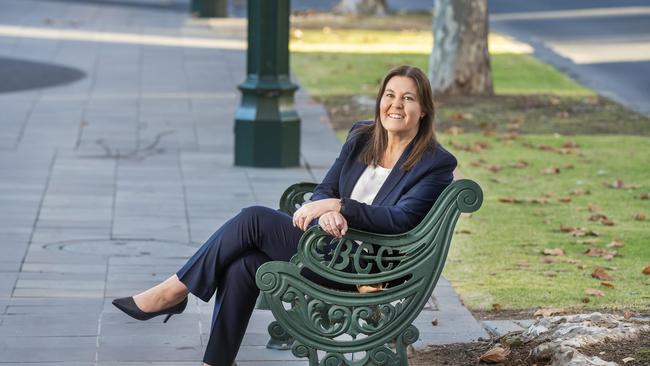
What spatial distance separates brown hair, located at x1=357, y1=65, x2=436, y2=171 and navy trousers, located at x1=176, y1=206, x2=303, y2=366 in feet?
1.71

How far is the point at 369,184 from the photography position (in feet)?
19.1

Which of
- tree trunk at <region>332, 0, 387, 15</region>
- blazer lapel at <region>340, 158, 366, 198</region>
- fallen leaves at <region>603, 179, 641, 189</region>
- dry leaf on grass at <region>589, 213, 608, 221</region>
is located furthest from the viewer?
tree trunk at <region>332, 0, 387, 15</region>

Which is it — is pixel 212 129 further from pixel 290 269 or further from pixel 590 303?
pixel 290 269

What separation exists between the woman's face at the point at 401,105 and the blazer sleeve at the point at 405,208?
0.22 meters

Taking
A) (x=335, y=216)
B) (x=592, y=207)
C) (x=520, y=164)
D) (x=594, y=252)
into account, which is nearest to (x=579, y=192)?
(x=592, y=207)

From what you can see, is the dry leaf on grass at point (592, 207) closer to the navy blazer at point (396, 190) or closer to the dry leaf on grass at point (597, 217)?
the dry leaf on grass at point (597, 217)

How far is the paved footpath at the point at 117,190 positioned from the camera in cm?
642

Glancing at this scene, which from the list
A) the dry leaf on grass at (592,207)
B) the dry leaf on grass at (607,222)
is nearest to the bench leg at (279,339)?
the dry leaf on grass at (607,222)

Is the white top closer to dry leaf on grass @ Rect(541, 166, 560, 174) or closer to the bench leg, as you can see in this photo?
the bench leg

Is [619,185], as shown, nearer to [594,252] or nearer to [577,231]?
[577,231]

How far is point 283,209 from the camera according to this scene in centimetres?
624

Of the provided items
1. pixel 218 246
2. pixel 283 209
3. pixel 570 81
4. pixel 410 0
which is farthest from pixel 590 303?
pixel 410 0

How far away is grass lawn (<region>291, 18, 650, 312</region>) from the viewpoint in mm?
7598

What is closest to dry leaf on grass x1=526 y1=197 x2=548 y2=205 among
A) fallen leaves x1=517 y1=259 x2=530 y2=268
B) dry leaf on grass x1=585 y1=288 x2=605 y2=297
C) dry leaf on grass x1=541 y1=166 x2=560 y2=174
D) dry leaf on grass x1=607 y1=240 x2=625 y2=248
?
dry leaf on grass x1=541 y1=166 x2=560 y2=174
